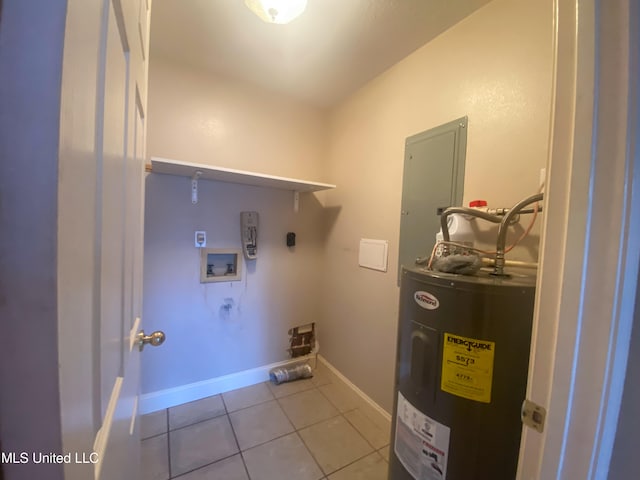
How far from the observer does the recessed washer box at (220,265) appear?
73.1 inches

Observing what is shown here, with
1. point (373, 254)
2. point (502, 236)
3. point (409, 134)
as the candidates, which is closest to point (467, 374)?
point (502, 236)

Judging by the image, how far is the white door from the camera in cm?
25

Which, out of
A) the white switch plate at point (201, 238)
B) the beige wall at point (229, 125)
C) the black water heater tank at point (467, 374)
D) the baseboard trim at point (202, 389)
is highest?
the beige wall at point (229, 125)

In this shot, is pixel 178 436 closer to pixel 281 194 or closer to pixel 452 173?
pixel 281 194

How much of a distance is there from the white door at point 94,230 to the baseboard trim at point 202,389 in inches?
57.0

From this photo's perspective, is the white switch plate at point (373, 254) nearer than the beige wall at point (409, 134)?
No

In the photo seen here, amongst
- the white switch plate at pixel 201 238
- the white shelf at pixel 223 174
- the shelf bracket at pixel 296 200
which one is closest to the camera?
the white shelf at pixel 223 174

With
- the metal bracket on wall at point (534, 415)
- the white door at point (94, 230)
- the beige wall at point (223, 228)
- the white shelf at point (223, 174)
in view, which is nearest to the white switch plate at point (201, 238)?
the beige wall at point (223, 228)

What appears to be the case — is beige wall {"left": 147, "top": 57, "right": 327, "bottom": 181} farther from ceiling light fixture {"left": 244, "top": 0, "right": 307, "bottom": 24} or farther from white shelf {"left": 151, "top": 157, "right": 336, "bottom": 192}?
ceiling light fixture {"left": 244, "top": 0, "right": 307, "bottom": 24}

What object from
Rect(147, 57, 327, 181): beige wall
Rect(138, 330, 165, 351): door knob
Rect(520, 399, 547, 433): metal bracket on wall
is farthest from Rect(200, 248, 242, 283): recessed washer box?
Rect(520, 399, 547, 433): metal bracket on wall

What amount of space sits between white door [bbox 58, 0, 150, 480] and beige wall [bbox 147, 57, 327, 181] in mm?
1283

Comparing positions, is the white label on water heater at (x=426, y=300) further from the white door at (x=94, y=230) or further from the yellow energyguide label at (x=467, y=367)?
the white door at (x=94, y=230)

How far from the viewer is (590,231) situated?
17.6 inches

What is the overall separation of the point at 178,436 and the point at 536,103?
2.55 metres
